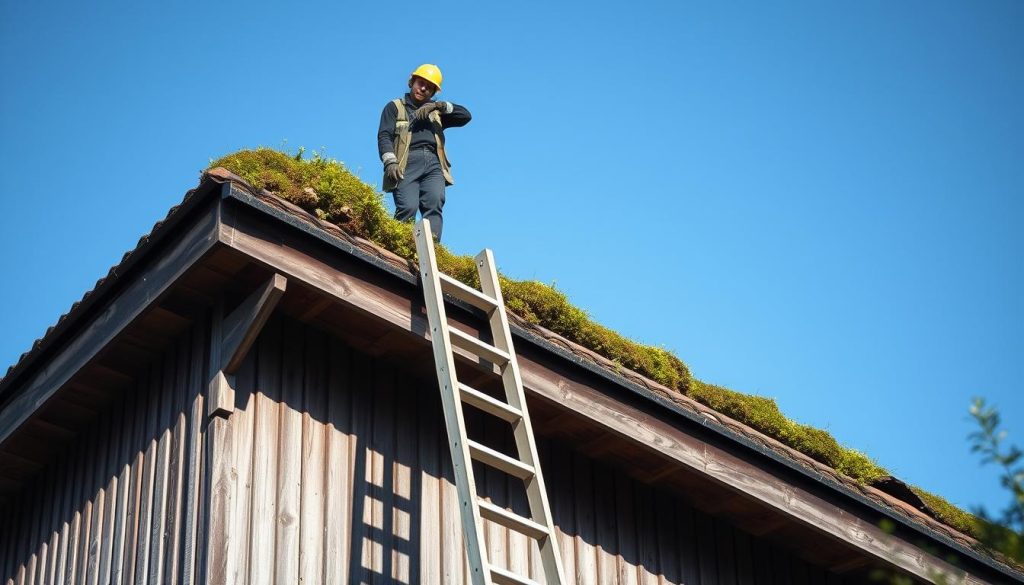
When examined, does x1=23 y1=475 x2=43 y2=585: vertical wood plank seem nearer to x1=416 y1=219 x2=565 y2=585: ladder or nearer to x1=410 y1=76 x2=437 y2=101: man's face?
x1=416 y1=219 x2=565 y2=585: ladder

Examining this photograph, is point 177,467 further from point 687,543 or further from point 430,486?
point 687,543

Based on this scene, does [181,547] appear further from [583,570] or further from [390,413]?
[583,570]

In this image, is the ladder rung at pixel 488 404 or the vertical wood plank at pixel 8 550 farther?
the vertical wood plank at pixel 8 550

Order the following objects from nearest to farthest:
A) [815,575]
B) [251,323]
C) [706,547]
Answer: [251,323] → [706,547] → [815,575]

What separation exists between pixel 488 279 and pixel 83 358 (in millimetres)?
2710

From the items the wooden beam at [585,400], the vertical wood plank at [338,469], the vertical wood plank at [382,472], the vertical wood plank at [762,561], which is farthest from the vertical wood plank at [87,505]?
the vertical wood plank at [762,561]

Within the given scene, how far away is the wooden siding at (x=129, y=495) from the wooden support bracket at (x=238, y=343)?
0.30 metres

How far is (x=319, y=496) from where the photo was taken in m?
8.20

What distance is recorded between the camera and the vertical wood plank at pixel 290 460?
7.89m

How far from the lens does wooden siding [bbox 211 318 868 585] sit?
26.3 ft

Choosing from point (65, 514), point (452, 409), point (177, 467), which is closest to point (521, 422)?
Answer: point (452, 409)

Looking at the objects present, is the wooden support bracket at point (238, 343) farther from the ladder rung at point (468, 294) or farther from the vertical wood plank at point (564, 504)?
the vertical wood plank at point (564, 504)

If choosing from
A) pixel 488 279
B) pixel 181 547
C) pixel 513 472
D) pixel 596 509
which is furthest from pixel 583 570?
pixel 181 547

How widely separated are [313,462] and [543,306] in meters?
1.95
